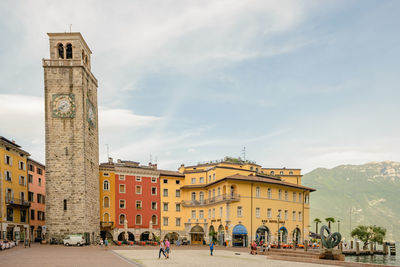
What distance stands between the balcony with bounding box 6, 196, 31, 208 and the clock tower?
20.4 feet

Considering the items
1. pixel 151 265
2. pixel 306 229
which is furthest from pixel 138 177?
pixel 151 265

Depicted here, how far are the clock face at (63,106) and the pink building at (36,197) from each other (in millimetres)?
16432

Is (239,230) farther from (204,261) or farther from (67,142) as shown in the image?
(204,261)

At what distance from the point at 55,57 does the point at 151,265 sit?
151 feet

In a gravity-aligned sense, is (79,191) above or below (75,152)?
below

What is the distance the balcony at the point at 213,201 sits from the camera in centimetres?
6291

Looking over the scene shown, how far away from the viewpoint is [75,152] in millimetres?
60250

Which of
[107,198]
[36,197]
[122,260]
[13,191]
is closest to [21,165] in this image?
[13,191]

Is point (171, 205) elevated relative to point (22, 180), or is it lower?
lower

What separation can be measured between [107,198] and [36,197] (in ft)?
44.7

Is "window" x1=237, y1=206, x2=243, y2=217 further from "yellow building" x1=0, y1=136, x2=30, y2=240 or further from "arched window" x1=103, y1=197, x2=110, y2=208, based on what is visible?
"yellow building" x1=0, y1=136, x2=30, y2=240

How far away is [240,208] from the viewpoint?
63438 mm

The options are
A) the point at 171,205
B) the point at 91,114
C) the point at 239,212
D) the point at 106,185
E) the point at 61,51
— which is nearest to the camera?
the point at 239,212

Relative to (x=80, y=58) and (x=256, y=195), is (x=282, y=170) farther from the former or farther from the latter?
(x=80, y=58)
